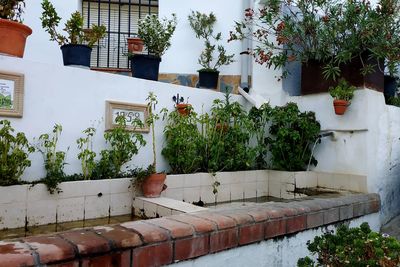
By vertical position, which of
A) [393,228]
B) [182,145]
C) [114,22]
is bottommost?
[393,228]

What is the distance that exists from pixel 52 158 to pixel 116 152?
60 centimetres

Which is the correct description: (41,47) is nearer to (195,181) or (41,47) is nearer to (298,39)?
(195,181)

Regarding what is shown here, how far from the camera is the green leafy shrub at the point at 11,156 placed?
287cm

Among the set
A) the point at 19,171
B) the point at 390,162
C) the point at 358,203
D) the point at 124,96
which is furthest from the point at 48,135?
the point at 390,162

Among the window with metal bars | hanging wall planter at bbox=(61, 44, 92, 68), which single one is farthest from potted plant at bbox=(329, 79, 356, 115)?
the window with metal bars

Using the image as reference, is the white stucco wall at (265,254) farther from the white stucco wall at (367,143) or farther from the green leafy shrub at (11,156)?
the green leafy shrub at (11,156)

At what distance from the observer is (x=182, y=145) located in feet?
13.4

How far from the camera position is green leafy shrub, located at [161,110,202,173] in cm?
405

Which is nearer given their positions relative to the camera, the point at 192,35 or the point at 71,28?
the point at 71,28

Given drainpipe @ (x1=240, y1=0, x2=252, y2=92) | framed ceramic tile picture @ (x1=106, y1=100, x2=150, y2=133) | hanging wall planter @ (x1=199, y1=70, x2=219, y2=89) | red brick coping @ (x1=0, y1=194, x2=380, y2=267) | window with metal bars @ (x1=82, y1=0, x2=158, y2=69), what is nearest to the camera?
red brick coping @ (x1=0, y1=194, x2=380, y2=267)

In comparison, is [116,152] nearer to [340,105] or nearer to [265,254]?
[265,254]

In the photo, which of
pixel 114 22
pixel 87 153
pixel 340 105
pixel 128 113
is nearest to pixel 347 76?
pixel 340 105

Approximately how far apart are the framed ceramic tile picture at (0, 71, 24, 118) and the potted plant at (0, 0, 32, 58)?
22cm

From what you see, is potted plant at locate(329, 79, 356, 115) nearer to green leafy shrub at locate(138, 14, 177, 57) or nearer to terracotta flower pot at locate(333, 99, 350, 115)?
terracotta flower pot at locate(333, 99, 350, 115)
